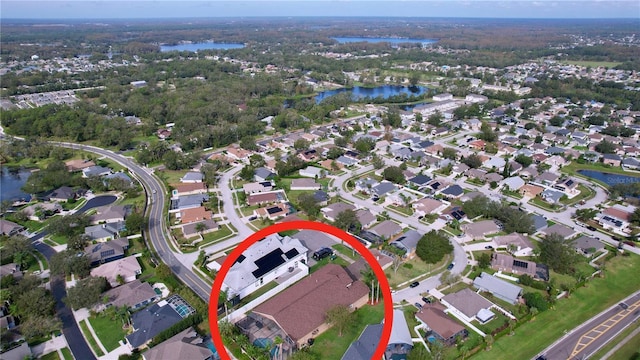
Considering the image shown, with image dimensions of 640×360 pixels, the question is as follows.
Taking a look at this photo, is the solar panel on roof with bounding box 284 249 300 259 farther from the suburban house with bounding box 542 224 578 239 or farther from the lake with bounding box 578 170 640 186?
the lake with bounding box 578 170 640 186

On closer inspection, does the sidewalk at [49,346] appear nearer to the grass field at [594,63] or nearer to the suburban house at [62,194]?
the suburban house at [62,194]

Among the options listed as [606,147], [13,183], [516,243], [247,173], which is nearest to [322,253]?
[516,243]

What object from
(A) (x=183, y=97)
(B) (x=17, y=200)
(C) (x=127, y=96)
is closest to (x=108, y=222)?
(B) (x=17, y=200)

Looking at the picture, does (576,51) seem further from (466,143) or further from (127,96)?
(127,96)

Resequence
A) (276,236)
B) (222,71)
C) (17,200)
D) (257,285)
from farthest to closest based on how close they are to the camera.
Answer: (222,71), (17,200), (276,236), (257,285)

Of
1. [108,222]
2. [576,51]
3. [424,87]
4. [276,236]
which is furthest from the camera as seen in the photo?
[576,51]

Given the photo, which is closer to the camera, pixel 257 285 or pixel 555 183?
pixel 257 285
